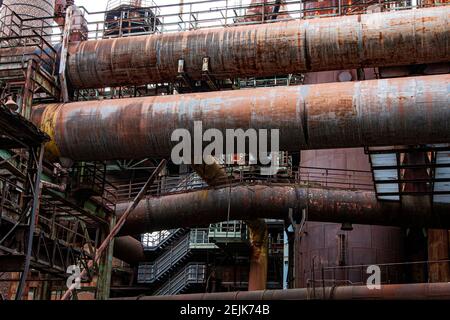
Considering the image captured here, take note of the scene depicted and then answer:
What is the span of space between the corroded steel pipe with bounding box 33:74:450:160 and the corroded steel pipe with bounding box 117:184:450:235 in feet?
18.9

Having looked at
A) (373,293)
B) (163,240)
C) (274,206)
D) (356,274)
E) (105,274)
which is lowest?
(373,293)

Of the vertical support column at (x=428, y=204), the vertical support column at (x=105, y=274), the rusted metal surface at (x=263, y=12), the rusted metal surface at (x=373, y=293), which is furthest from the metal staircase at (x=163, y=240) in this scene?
the vertical support column at (x=428, y=204)

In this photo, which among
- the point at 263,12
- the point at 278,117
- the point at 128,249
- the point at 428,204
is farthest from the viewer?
the point at 128,249

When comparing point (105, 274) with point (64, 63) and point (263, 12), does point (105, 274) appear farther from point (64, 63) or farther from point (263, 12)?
point (263, 12)

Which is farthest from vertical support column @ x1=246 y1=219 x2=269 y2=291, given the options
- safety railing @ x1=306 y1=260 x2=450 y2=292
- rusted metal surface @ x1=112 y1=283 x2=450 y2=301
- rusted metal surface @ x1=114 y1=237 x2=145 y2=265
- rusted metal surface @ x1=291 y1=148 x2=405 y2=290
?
rusted metal surface @ x1=114 y1=237 x2=145 y2=265

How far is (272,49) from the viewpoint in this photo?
14.2 m

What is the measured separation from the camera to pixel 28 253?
11.5 meters

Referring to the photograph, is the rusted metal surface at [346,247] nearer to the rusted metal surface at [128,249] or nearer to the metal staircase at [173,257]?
the metal staircase at [173,257]

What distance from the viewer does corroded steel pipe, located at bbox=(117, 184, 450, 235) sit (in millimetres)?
18094

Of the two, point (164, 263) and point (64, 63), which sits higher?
point (64, 63)

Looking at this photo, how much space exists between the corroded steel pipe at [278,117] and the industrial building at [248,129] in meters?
0.03

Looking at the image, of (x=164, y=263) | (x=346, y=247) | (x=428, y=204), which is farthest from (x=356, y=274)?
(x=164, y=263)

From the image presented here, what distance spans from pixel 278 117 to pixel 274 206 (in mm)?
6976
